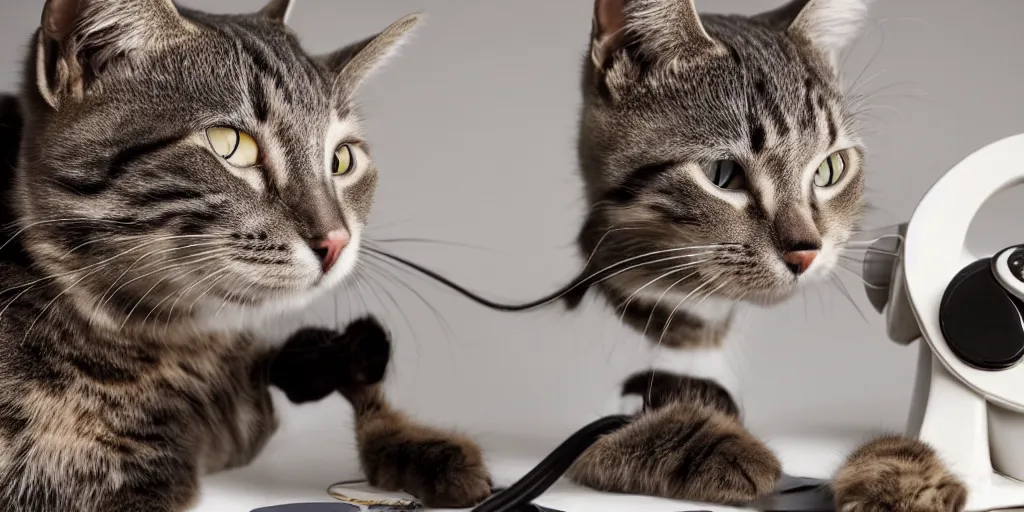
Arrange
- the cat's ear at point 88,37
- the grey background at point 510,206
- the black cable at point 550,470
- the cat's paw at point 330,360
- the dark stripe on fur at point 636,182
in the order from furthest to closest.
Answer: the grey background at point 510,206 → the cat's paw at point 330,360 → the dark stripe on fur at point 636,182 → the black cable at point 550,470 → the cat's ear at point 88,37

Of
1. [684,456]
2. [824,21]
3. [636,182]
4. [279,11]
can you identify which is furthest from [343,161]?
[824,21]

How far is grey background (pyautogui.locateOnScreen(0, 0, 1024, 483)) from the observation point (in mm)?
1447

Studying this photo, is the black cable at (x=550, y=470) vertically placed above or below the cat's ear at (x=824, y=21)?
below

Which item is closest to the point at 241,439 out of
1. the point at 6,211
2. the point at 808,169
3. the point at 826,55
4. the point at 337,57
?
the point at 6,211

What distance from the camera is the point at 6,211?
1.10 meters

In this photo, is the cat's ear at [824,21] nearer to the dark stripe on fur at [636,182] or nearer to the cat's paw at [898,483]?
the dark stripe on fur at [636,182]

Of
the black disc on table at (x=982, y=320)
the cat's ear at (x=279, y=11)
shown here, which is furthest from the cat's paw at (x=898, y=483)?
the cat's ear at (x=279, y=11)

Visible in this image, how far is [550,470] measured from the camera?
1202 millimetres

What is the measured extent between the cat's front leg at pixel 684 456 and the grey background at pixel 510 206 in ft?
0.48

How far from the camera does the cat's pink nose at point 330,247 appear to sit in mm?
1038

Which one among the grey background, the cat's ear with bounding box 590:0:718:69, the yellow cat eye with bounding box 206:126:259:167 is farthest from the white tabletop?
the cat's ear with bounding box 590:0:718:69

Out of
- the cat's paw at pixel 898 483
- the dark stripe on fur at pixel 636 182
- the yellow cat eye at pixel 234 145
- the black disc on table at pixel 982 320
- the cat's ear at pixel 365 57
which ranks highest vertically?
the cat's ear at pixel 365 57

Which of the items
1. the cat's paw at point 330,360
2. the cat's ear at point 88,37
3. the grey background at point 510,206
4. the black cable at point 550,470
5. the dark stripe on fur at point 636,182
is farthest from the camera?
the grey background at point 510,206

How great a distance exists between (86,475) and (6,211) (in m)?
0.31
